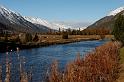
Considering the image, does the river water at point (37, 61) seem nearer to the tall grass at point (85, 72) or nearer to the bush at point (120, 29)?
the tall grass at point (85, 72)

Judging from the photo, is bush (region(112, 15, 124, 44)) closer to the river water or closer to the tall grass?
the river water

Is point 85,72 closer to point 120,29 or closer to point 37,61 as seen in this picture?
point 37,61

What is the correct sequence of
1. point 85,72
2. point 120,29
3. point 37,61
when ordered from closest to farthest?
point 85,72
point 37,61
point 120,29

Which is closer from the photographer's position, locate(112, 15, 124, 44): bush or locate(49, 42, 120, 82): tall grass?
locate(49, 42, 120, 82): tall grass

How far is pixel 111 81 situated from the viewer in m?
27.6

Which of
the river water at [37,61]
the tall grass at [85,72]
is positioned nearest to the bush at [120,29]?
the river water at [37,61]

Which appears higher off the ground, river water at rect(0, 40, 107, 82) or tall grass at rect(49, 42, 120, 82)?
tall grass at rect(49, 42, 120, 82)

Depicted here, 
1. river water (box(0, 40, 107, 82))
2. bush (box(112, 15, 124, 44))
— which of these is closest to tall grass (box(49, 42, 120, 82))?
river water (box(0, 40, 107, 82))

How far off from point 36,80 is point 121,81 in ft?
33.0

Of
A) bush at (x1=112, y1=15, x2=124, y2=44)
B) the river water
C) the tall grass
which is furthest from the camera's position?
bush at (x1=112, y1=15, x2=124, y2=44)

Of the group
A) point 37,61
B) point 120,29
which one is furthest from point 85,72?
point 120,29

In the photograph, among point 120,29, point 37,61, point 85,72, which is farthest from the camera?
point 120,29

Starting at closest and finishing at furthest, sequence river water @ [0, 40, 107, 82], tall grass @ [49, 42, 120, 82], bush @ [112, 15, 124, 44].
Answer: tall grass @ [49, 42, 120, 82], river water @ [0, 40, 107, 82], bush @ [112, 15, 124, 44]

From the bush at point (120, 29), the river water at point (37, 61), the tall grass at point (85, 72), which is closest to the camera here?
the tall grass at point (85, 72)
